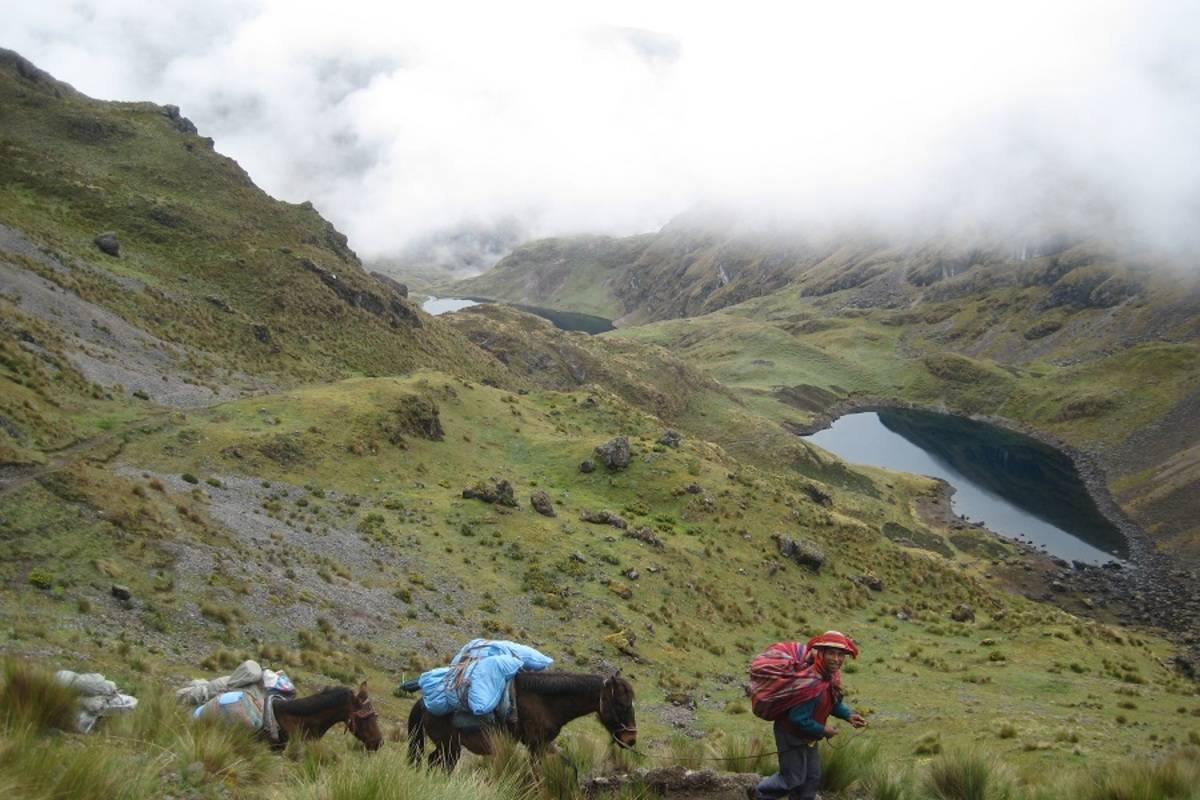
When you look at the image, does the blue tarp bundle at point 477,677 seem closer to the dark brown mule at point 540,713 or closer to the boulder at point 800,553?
the dark brown mule at point 540,713

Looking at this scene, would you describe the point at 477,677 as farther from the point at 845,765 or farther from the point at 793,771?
the point at 845,765

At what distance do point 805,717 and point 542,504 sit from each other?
93.1 ft

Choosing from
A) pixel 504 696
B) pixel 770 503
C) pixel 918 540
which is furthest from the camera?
pixel 918 540

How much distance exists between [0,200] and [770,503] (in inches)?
2522

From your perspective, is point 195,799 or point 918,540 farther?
point 918,540

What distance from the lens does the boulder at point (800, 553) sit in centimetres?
4044

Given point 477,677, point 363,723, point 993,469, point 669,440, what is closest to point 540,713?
point 477,677

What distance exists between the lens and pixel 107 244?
184 ft

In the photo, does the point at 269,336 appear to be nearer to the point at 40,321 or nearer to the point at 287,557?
the point at 40,321

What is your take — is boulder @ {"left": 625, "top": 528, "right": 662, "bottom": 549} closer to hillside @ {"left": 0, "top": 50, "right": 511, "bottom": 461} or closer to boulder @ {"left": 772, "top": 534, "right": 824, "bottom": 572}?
boulder @ {"left": 772, "top": 534, "right": 824, "bottom": 572}

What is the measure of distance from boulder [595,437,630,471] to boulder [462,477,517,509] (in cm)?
1075

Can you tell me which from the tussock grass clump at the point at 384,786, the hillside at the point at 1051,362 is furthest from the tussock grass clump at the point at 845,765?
the hillside at the point at 1051,362

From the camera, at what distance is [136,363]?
41.2 metres

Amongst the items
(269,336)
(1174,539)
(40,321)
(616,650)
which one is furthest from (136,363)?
(1174,539)
